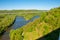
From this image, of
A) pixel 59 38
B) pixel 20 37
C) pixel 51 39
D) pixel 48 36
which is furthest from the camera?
pixel 20 37

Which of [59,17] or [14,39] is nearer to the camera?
[59,17]

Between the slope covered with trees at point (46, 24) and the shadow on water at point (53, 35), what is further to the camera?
the slope covered with trees at point (46, 24)

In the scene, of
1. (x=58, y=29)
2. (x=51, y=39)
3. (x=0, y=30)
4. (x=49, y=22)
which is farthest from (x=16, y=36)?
(x=0, y=30)

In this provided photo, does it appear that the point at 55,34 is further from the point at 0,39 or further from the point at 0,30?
the point at 0,30

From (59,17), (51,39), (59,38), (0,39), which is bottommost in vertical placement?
(0,39)

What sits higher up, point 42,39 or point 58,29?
point 58,29

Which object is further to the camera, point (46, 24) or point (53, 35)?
point (46, 24)

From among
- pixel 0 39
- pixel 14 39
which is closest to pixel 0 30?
pixel 0 39

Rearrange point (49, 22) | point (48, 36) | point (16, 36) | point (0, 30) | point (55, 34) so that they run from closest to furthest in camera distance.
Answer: point (55, 34) < point (48, 36) < point (49, 22) < point (16, 36) < point (0, 30)

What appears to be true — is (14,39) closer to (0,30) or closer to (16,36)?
(16,36)

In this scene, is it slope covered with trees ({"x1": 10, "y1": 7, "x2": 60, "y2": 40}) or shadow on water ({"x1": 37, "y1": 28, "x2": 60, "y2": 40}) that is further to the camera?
slope covered with trees ({"x1": 10, "y1": 7, "x2": 60, "y2": 40})
